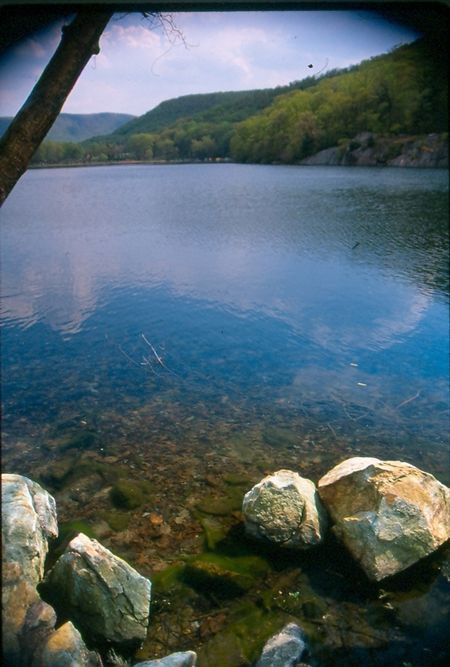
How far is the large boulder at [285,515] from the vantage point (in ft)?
17.5

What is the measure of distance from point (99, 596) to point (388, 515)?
328cm

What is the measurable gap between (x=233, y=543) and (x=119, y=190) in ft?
145

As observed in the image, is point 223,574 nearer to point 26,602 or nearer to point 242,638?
point 242,638

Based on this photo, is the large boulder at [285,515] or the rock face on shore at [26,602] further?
the large boulder at [285,515]

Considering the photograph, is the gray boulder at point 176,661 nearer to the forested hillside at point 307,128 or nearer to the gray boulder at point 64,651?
the gray boulder at point 64,651

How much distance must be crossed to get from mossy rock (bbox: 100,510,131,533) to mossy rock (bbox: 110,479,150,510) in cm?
12

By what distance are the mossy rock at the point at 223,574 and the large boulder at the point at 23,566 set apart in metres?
1.64

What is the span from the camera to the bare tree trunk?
11.0ft

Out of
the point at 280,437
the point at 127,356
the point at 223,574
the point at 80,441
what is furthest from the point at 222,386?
the point at 223,574

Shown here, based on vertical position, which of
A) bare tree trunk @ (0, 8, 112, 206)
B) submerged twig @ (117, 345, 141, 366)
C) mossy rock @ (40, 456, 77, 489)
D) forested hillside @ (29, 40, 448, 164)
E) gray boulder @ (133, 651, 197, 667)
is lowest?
mossy rock @ (40, 456, 77, 489)

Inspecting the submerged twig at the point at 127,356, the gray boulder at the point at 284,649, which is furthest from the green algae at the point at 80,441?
the gray boulder at the point at 284,649

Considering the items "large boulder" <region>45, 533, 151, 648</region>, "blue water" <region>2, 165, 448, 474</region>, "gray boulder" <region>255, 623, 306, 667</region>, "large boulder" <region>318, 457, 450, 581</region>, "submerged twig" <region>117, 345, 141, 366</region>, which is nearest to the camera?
"gray boulder" <region>255, 623, 306, 667</region>

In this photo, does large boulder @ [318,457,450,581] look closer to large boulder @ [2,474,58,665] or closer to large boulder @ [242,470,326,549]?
large boulder @ [242,470,326,549]

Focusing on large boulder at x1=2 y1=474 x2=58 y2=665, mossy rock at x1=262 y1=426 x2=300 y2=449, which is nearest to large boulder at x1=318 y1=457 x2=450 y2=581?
mossy rock at x1=262 y1=426 x2=300 y2=449
